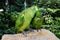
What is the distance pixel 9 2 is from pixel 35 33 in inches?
111

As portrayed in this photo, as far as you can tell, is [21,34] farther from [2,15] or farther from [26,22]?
[2,15]

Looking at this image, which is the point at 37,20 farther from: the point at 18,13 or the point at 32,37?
the point at 18,13

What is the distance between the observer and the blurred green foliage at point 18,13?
4.67 meters

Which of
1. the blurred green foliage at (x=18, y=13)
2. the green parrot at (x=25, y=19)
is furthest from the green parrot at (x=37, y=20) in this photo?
the blurred green foliage at (x=18, y=13)

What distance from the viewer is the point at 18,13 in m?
4.79

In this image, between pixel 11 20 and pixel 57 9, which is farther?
pixel 57 9

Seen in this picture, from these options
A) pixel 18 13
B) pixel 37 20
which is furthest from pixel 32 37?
pixel 18 13

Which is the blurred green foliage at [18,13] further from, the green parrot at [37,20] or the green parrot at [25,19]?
the green parrot at [25,19]

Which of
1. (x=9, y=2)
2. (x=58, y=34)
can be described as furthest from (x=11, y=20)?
(x=58, y=34)

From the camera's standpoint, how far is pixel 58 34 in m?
4.52

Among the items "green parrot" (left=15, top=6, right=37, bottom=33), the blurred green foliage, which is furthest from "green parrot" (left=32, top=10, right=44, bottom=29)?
the blurred green foliage

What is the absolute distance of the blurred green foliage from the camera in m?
4.67

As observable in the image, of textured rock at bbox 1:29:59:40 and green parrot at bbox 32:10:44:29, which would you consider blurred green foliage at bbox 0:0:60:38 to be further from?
textured rock at bbox 1:29:59:40

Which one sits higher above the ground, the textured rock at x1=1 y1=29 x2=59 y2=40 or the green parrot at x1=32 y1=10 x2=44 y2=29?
the green parrot at x1=32 y1=10 x2=44 y2=29
